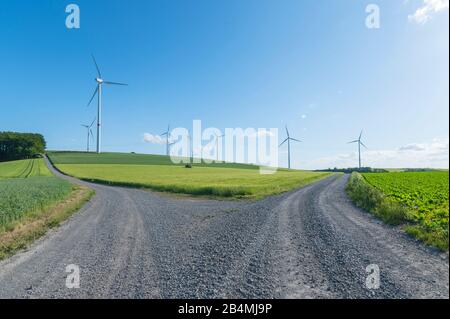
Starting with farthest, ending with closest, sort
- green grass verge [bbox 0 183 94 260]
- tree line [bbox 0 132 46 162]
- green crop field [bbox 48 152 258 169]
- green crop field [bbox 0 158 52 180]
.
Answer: tree line [bbox 0 132 46 162] → green crop field [bbox 48 152 258 169] → green crop field [bbox 0 158 52 180] → green grass verge [bbox 0 183 94 260]

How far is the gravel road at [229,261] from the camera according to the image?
575cm

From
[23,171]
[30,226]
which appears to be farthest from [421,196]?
[23,171]

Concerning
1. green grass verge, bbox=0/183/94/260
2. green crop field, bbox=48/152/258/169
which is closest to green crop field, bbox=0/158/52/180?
green crop field, bbox=48/152/258/169

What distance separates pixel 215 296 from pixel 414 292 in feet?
14.7

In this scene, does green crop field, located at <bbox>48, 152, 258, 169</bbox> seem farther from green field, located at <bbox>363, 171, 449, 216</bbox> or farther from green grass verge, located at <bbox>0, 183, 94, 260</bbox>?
green grass verge, located at <bbox>0, 183, 94, 260</bbox>

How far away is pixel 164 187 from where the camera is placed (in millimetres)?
32219

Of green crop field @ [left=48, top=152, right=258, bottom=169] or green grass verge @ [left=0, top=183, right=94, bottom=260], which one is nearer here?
green grass verge @ [left=0, top=183, right=94, bottom=260]

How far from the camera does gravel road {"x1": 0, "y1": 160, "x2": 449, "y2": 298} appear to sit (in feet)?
18.9

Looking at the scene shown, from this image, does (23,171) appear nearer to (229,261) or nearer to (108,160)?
(108,160)

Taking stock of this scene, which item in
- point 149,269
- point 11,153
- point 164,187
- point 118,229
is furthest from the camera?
point 11,153

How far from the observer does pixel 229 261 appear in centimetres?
754

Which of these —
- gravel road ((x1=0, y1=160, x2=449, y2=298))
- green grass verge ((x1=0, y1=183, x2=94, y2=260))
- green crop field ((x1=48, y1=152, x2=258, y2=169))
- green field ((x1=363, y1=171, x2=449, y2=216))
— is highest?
green crop field ((x1=48, y1=152, x2=258, y2=169))
